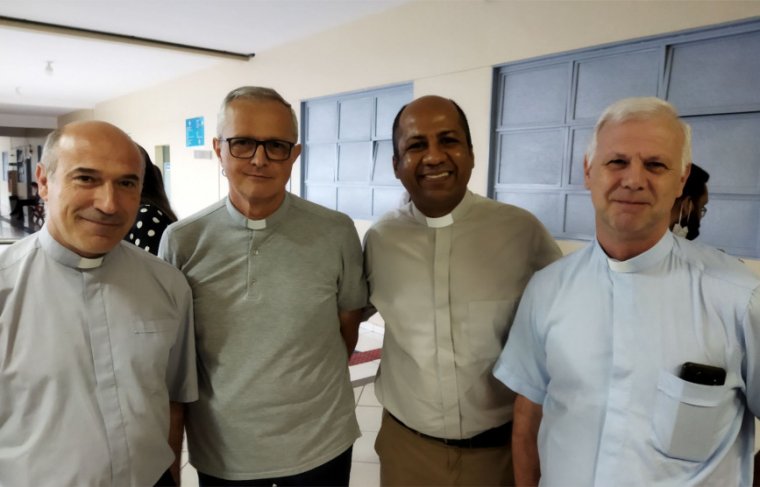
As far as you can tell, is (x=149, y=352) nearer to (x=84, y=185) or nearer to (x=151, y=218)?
(x=84, y=185)

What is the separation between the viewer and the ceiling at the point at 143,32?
4.87m

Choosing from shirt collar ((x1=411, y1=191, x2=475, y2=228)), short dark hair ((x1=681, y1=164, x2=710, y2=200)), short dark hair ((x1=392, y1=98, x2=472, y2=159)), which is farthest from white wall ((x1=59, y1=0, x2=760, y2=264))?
shirt collar ((x1=411, y1=191, x2=475, y2=228))

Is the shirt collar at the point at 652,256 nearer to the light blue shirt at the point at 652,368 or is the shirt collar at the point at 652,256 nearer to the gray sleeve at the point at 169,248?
the light blue shirt at the point at 652,368

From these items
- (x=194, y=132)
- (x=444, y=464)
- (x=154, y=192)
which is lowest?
(x=444, y=464)

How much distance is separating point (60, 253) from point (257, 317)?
0.52 metres

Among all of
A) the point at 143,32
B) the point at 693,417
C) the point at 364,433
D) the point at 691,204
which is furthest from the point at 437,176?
the point at 143,32

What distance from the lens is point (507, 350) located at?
1.43m

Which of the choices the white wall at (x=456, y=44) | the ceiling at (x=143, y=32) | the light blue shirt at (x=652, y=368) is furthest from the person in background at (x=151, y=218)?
the ceiling at (x=143, y=32)

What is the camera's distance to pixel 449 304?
5.11 feet

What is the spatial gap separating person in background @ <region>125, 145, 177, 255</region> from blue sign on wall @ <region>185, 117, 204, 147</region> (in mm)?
6345

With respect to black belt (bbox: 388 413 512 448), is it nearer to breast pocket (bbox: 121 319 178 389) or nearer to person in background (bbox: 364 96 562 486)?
person in background (bbox: 364 96 562 486)

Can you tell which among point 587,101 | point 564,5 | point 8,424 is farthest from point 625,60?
point 8,424

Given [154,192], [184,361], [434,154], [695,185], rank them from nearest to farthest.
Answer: [184,361] → [434,154] → [154,192] → [695,185]

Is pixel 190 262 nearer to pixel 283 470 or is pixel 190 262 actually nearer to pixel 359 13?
pixel 283 470
